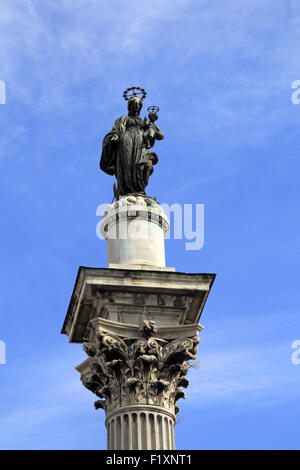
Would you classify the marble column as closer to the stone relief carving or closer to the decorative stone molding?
the stone relief carving

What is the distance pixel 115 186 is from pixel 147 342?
5.43 meters

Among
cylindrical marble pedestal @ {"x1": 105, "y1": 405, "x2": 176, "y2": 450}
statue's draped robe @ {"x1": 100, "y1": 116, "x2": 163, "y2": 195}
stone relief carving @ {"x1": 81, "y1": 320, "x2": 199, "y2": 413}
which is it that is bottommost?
cylindrical marble pedestal @ {"x1": 105, "y1": 405, "x2": 176, "y2": 450}

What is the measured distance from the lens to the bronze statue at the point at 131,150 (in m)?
24.1

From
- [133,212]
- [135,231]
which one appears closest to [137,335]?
[135,231]

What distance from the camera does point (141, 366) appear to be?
66.5 ft

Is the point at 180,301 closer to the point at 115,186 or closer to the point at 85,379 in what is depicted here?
the point at 85,379

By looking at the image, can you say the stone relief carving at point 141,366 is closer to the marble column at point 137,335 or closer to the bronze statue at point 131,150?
the marble column at point 137,335

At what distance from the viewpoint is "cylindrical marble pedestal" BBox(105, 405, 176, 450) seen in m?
19.5

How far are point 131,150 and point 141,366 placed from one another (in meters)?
6.51

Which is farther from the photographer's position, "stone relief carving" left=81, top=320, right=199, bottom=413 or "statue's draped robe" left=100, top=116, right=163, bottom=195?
"statue's draped robe" left=100, top=116, right=163, bottom=195

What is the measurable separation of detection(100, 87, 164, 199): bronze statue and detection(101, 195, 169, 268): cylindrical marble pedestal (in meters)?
0.76

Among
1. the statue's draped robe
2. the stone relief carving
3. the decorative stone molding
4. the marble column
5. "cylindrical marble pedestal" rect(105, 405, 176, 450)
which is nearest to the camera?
"cylindrical marble pedestal" rect(105, 405, 176, 450)

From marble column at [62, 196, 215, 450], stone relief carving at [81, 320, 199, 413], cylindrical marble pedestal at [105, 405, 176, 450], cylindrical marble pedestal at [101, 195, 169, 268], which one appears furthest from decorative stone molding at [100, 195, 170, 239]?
cylindrical marble pedestal at [105, 405, 176, 450]
